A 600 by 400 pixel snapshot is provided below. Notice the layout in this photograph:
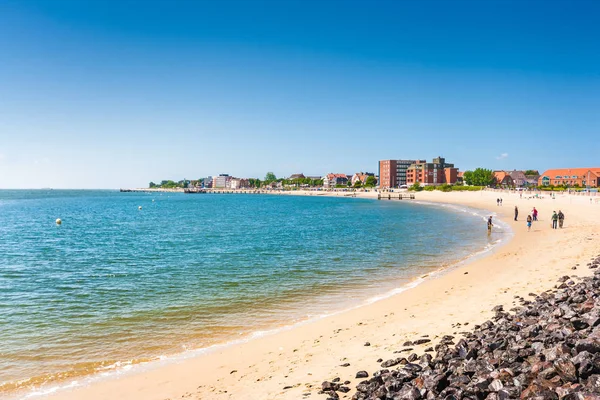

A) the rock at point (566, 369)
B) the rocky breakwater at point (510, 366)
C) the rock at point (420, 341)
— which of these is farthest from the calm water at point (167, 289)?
the rock at point (566, 369)

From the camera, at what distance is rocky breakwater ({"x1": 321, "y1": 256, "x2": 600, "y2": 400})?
6.25 meters

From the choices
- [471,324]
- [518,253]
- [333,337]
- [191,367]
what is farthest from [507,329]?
[518,253]

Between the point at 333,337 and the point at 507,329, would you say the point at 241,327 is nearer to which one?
the point at 333,337

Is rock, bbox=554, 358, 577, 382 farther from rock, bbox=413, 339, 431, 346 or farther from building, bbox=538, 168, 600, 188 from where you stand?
building, bbox=538, 168, 600, 188

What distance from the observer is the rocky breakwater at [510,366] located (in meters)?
6.25

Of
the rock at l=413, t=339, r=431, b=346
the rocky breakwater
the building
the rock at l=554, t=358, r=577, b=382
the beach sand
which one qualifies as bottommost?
the beach sand

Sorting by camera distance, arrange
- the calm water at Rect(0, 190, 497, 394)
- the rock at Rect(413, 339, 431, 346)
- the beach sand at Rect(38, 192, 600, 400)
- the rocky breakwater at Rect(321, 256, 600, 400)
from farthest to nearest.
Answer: the calm water at Rect(0, 190, 497, 394), the rock at Rect(413, 339, 431, 346), the beach sand at Rect(38, 192, 600, 400), the rocky breakwater at Rect(321, 256, 600, 400)

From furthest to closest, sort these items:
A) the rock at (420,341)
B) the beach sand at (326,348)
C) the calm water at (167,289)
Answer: the calm water at (167,289) < the rock at (420,341) < the beach sand at (326,348)

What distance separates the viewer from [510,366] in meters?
7.22

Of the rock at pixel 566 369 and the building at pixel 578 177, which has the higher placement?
the building at pixel 578 177

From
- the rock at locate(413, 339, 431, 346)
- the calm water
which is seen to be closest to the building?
the calm water

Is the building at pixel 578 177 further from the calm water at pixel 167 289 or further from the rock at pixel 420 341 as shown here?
the rock at pixel 420 341

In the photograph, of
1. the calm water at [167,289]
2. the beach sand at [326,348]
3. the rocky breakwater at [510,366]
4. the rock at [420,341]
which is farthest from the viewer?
the calm water at [167,289]

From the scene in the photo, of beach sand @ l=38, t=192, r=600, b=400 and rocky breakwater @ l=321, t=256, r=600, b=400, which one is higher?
rocky breakwater @ l=321, t=256, r=600, b=400
